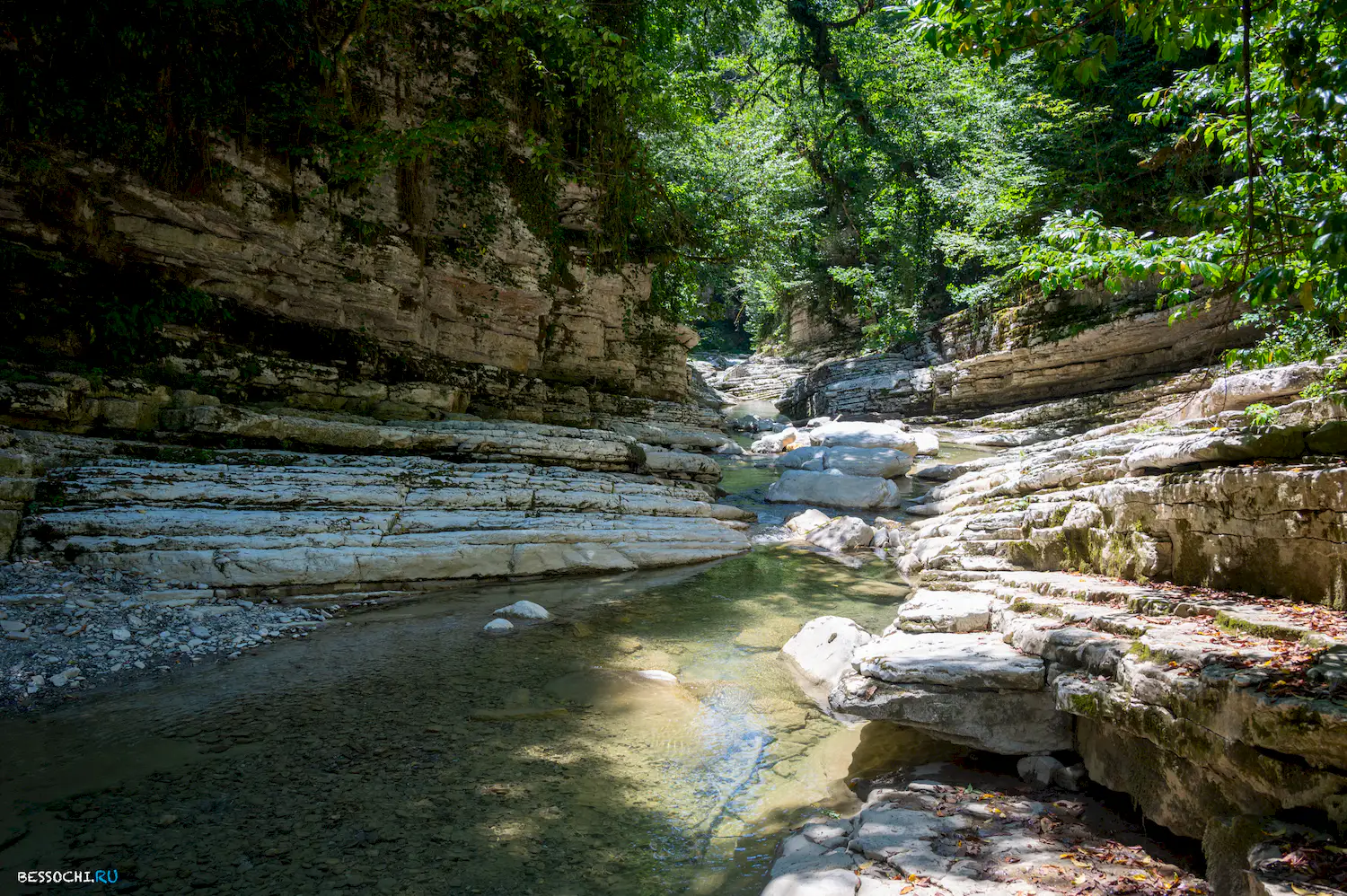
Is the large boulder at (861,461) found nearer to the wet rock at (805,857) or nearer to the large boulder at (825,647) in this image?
the large boulder at (825,647)

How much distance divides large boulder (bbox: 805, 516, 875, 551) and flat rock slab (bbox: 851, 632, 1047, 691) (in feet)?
18.8

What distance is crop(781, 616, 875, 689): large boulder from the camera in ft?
16.8

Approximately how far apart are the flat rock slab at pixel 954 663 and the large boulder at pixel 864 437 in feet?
41.0

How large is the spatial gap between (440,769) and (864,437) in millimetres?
15070

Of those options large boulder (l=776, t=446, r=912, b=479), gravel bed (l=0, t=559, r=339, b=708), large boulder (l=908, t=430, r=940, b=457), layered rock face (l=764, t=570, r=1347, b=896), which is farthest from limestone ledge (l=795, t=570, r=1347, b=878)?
large boulder (l=908, t=430, r=940, b=457)

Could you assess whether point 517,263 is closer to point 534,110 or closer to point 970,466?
point 534,110

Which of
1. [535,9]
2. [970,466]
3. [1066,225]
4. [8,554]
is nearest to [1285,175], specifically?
[1066,225]

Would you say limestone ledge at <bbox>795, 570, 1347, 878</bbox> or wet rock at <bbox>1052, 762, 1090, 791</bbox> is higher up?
limestone ledge at <bbox>795, 570, 1347, 878</bbox>

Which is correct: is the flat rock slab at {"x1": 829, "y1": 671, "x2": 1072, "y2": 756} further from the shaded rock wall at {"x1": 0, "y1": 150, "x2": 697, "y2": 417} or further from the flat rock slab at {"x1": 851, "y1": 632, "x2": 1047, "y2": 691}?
the shaded rock wall at {"x1": 0, "y1": 150, "x2": 697, "y2": 417}

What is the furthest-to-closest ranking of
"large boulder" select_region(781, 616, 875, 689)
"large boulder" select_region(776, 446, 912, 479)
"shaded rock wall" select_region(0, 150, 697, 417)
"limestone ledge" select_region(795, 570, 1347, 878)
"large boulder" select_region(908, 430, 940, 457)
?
"large boulder" select_region(908, 430, 940, 457), "large boulder" select_region(776, 446, 912, 479), "shaded rock wall" select_region(0, 150, 697, 417), "large boulder" select_region(781, 616, 875, 689), "limestone ledge" select_region(795, 570, 1347, 878)

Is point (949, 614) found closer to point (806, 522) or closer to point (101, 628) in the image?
point (806, 522)

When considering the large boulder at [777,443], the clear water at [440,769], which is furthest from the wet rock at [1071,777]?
the large boulder at [777,443]

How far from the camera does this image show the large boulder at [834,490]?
1283cm

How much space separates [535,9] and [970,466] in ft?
41.3
